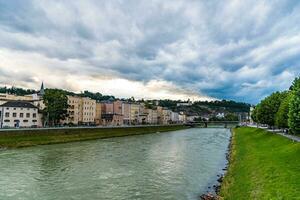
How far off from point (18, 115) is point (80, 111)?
4248 cm

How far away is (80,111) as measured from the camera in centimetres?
14025

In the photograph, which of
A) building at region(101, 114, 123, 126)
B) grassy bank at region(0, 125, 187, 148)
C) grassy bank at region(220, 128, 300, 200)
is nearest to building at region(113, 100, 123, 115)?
building at region(101, 114, 123, 126)

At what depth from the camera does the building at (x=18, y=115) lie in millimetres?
95312

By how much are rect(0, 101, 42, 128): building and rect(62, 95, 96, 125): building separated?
69.1 ft

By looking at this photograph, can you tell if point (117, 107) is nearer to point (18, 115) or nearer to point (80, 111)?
point (80, 111)

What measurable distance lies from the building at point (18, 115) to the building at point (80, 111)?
69.1ft

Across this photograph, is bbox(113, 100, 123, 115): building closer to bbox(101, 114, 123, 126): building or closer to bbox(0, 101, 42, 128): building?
bbox(101, 114, 123, 126): building

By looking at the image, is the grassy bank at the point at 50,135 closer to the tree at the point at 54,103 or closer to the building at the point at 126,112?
the tree at the point at 54,103

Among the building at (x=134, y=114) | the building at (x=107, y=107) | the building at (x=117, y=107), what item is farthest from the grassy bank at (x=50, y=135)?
the building at (x=134, y=114)

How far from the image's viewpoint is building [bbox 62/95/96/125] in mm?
131375

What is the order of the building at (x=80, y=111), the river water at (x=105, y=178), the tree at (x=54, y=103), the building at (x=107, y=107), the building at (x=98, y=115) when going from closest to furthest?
the river water at (x=105, y=178) → the tree at (x=54, y=103) → the building at (x=80, y=111) → the building at (x=98, y=115) → the building at (x=107, y=107)

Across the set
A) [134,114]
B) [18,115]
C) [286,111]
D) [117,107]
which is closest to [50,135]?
[18,115]

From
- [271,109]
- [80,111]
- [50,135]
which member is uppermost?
[80,111]

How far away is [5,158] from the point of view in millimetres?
43844
